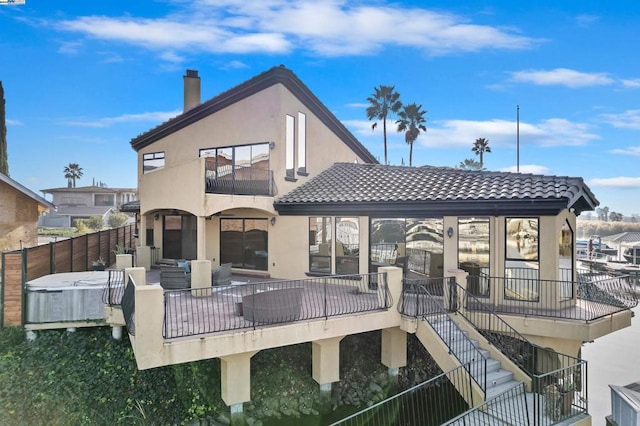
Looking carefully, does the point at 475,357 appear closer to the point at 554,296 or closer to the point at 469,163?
the point at 554,296

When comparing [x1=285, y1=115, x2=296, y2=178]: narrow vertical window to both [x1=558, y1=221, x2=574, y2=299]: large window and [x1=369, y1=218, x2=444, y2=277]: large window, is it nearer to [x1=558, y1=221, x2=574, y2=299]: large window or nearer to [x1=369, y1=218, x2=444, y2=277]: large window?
[x1=369, y1=218, x2=444, y2=277]: large window

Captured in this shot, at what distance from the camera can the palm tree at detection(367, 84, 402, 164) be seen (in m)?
44.0

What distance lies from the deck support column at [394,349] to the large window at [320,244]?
3808mm

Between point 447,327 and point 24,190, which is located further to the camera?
point 24,190

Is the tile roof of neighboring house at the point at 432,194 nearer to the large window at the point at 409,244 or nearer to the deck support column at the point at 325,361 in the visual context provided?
the large window at the point at 409,244

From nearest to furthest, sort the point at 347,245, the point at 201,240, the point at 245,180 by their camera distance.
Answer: the point at 201,240 → the point at 347,245 → the point at 245,180

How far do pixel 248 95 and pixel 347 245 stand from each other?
7.34m

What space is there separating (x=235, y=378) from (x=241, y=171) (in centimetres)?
838

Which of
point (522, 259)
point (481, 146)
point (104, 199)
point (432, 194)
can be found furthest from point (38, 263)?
point (481, 146)

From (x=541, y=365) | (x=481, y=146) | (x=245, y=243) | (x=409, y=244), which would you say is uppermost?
(x=481, y=146)

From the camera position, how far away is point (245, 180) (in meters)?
15.0

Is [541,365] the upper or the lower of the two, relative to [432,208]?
lower

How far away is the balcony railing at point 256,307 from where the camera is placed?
28.4ft

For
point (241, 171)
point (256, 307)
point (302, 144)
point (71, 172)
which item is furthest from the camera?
point (71, 172)
